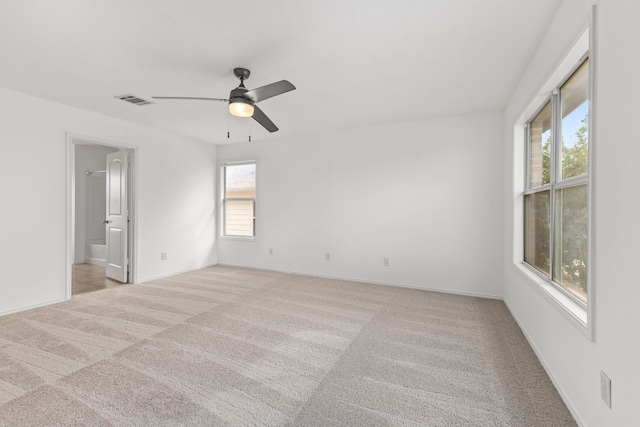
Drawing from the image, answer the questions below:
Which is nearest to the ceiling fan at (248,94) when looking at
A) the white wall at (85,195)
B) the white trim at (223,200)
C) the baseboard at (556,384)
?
the baseboard at (556,384)

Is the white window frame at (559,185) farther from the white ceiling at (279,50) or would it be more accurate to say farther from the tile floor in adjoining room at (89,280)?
the tile floor in adjoining room at (89,280)

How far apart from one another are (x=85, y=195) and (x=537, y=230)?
27.2 ft

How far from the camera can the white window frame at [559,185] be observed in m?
1.51

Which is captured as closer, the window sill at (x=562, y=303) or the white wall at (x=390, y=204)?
the window sill at (x=562, y=303)

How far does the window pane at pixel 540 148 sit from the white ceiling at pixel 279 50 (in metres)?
0.51

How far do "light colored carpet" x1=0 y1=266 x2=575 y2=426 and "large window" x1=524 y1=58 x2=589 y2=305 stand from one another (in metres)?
0.75

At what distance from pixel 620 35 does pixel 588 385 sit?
1686 mm

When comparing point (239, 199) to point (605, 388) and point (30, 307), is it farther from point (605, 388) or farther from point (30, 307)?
point (605, 388)

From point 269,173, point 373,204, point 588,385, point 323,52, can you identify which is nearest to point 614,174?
point 588,385

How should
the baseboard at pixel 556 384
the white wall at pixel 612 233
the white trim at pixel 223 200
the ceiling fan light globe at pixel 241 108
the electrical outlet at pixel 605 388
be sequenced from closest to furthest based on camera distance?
1. the white wall at pixel 612 233
2. the electrical outlet at pixel 605 388
3. the baseboard at pixel 556 384
4. the ceiling fan light globe at pixel 241 108
5. the white trim at pixel 223 200

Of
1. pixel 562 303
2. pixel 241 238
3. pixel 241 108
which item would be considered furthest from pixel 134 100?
pixel 562 303

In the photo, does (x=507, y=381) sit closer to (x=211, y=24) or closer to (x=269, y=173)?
(x=211, y=24)

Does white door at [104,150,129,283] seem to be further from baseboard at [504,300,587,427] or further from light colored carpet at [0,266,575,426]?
baseboard at [504,300,587,427]

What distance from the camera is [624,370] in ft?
4.05
